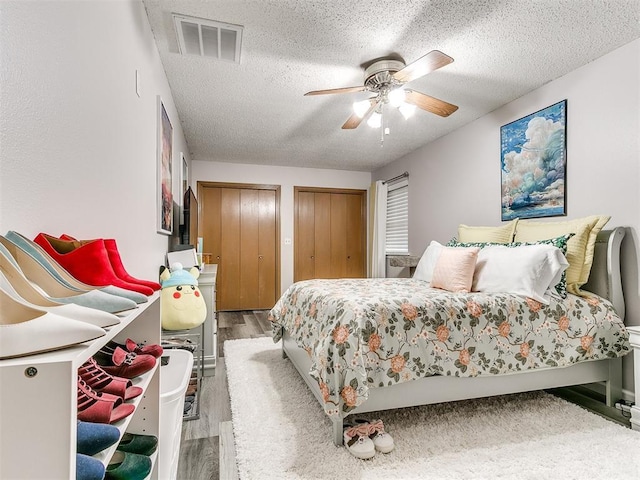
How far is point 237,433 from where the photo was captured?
185 centimetres

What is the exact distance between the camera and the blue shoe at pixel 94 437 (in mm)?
567

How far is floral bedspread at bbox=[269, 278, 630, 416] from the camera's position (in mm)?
1710

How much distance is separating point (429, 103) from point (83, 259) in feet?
8.01

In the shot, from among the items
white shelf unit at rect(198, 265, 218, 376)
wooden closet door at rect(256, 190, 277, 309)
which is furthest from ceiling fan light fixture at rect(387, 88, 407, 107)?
wooden closet door at rect(256, 190, 277, 309)

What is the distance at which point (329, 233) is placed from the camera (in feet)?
19.3

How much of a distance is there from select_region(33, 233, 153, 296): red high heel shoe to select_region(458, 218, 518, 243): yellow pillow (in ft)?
9.50

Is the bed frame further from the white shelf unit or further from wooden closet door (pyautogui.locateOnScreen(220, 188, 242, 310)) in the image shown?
wooden closet door (pyautogui.locateOnScreen(220, 188, 242, 310))

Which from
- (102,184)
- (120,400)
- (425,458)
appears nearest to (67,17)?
(102,184)

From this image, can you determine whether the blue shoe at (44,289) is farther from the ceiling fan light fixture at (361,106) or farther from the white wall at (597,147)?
the white wall at (597,147)

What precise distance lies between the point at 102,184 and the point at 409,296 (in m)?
1.62

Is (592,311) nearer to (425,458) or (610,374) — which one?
(610,374)

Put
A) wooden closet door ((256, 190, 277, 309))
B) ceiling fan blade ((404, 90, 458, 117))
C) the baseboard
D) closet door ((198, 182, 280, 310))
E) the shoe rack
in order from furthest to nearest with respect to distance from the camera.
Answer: wooden closet door ((256, 190, 277, 309)), closet door ((198, 182, 280, 310)), ceiling fan blade ((404, 90, 458, 117)), the baseboard, the shoe rack

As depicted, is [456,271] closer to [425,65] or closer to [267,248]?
[425,65]

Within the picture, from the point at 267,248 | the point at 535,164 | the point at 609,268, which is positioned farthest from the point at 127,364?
the point at 267,248
